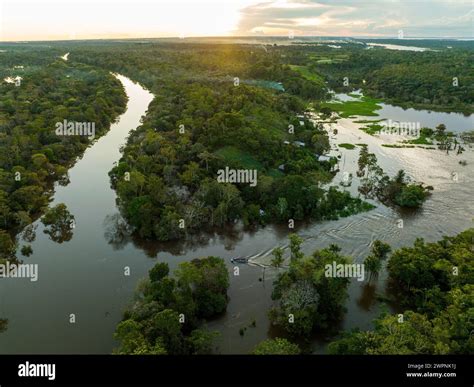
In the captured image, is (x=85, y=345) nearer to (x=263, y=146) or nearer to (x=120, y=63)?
(x=263, y=146)

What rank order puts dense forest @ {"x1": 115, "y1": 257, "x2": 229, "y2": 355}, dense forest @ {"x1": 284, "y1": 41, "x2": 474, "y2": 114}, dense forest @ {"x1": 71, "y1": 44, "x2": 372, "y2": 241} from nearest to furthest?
dense forest @ {"x1": 115, "y1": 257, "x2": 229, "y2": 355}
dense forest @ {"x1": 71, "y1": 44, "x2": 372, "y2": 241}
dense forest @ {"x1": 284, "y1": 41, "x2": 474, "y2": 114}

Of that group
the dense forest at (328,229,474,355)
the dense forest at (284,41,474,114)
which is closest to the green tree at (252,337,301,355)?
the dense forest at (328,229,474,355)

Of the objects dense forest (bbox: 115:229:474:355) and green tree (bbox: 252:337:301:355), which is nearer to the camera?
green tree (bbox: 252:337:301:355)

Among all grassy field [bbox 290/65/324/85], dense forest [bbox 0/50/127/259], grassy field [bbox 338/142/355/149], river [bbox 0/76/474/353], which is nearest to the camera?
river [bbox 0/76/474/353]

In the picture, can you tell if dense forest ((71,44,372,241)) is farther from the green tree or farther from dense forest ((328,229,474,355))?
the green tree

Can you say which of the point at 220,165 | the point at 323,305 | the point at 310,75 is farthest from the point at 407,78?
the point at 323,305

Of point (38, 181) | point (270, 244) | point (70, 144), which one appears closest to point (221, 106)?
point (70, 144)
